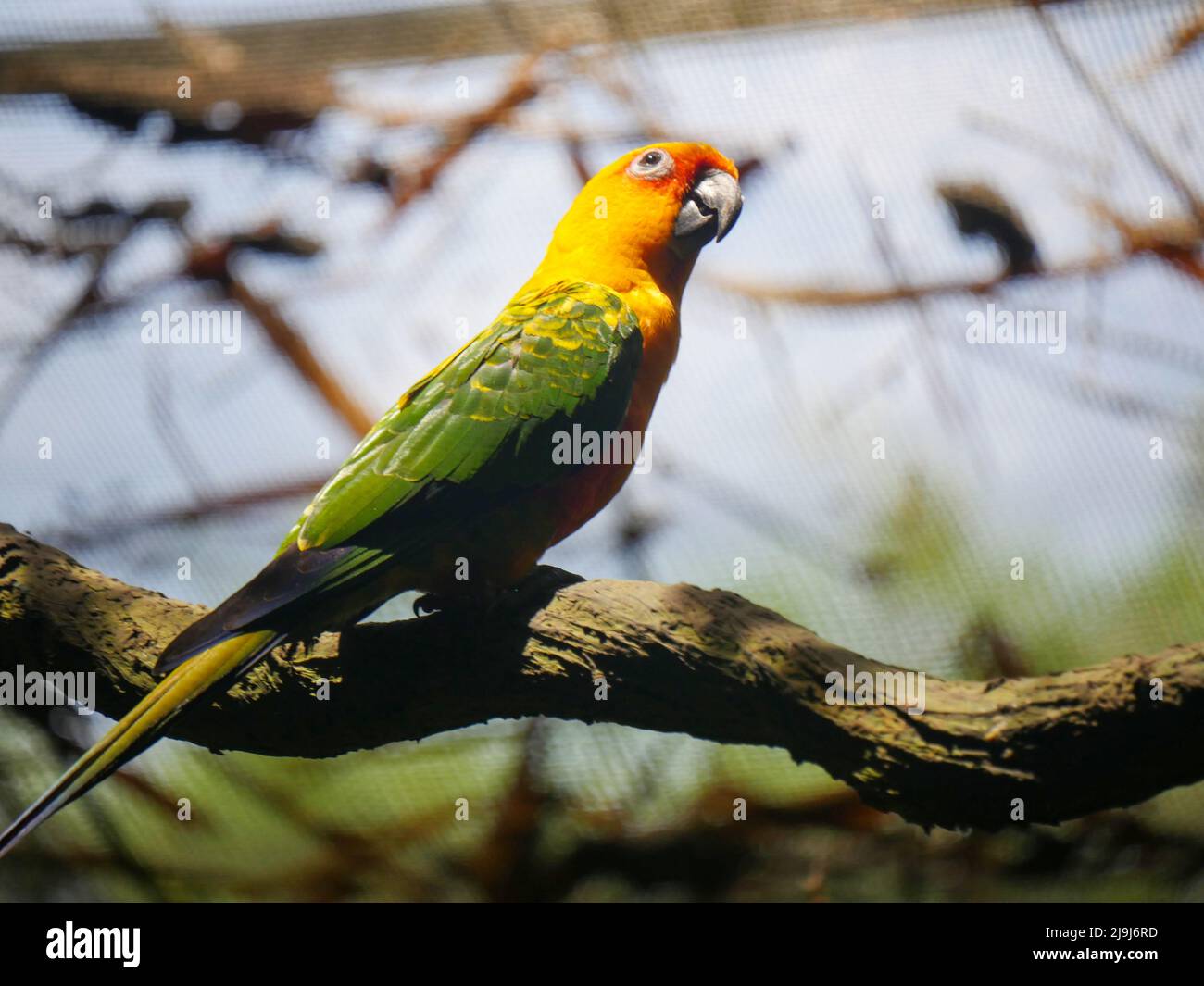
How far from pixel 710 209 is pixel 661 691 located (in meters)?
1.14

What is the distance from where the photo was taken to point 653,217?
2.22m

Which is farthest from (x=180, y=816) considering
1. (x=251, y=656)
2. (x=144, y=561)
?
(x=251, y=656)

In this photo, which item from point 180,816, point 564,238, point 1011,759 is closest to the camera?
point 1011,759

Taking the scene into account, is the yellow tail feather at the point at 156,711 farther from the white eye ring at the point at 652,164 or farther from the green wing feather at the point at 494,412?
the white eye ring at the point at 652,164

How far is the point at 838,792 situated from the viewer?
2.44m

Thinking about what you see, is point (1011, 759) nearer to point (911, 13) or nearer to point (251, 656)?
point (251, 656)

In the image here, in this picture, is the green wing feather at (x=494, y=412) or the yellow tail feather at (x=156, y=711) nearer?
the yellow tail feather at (x=156, y=711)

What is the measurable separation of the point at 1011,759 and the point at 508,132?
1.90m

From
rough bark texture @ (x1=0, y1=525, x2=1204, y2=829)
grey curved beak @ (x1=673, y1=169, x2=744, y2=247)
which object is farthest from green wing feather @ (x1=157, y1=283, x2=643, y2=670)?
grey curved beak @ (x1=673, y1=169, x2=744, y2=247)

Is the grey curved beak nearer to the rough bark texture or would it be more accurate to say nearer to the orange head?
the orange head

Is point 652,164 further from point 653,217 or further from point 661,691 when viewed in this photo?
point 661,691

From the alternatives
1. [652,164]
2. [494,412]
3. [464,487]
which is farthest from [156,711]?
[652,164]

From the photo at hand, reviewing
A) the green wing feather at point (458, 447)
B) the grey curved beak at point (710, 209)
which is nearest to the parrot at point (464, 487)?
the green wing feather at point (458, 447)

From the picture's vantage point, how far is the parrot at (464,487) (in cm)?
160
